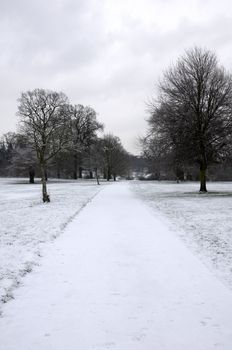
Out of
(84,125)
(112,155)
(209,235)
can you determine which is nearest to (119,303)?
(209,235)

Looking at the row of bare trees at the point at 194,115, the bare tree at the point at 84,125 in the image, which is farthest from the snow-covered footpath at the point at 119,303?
the bare tree at the point at 84,125

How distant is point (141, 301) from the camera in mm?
5316

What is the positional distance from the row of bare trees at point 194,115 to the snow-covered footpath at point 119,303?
20.4 metres

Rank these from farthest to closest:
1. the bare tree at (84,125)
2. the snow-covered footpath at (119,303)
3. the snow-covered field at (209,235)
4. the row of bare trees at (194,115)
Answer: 1. the bare tree at (84,125)
2. the row of bare trees at (194,115)
3. the snow-covered field at (209,235)
4. the snow-covered footpath at (119,303)

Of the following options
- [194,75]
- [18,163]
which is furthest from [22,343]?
[18,163]

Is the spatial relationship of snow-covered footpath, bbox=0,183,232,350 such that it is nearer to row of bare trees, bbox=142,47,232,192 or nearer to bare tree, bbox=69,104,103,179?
row of bare trees, bbox=142,47,232,192

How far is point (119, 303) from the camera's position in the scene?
524 cm

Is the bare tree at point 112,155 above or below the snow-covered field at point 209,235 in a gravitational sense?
above

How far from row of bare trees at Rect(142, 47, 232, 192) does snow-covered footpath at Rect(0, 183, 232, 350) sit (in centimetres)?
2041

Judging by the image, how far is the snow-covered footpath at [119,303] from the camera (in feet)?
13.7

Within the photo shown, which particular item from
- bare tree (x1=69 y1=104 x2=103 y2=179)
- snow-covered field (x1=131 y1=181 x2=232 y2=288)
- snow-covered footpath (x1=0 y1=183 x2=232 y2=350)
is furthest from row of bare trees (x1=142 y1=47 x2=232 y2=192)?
bare tree (x1=69 y1=104 x2=103 y2=179)

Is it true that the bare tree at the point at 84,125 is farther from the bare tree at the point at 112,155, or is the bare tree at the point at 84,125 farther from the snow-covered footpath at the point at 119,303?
the snow-covered footpath at the point at 119,303

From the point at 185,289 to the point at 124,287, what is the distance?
1.03 metres

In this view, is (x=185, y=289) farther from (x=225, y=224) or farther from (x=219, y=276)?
(x=225, y=224)
